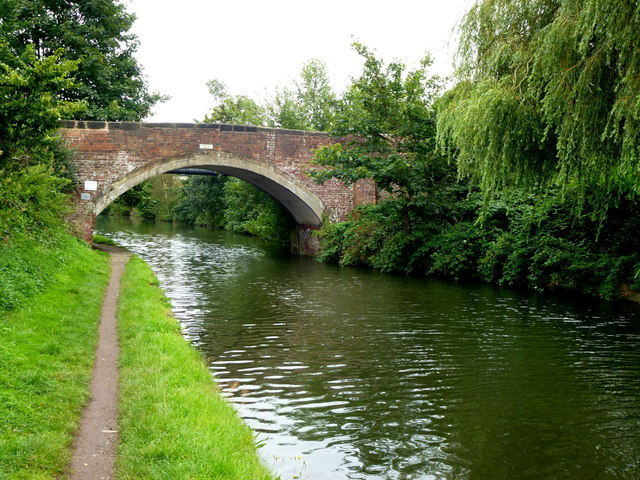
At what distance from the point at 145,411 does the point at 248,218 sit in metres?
35.0

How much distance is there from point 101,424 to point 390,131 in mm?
13936

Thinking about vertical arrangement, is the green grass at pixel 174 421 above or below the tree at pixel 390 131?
below

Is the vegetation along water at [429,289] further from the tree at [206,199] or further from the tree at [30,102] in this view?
the tree at [206,199]

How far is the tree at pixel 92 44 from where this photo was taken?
68.1 feet

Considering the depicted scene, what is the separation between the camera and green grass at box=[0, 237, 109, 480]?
3.76 m

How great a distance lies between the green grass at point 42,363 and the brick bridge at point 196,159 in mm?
8809

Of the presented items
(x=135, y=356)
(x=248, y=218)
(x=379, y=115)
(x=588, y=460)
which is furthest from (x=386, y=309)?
(x=248, y=218)

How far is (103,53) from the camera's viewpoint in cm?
2262

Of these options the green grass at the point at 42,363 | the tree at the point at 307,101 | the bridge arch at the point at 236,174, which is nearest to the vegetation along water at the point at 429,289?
the green grass at the point at 42,363

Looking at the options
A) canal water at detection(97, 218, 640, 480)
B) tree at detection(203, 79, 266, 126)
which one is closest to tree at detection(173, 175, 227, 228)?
tree at detection(203, 79, 266, 126)

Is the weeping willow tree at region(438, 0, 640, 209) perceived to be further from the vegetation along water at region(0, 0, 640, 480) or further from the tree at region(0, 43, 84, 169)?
the tree at region(0, 43, 84, 169)

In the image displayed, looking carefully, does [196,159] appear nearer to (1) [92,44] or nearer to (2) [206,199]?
(1) [92,44]

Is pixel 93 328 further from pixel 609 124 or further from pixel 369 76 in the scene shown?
pixel 369 76

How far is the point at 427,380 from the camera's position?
6352 millimetres
